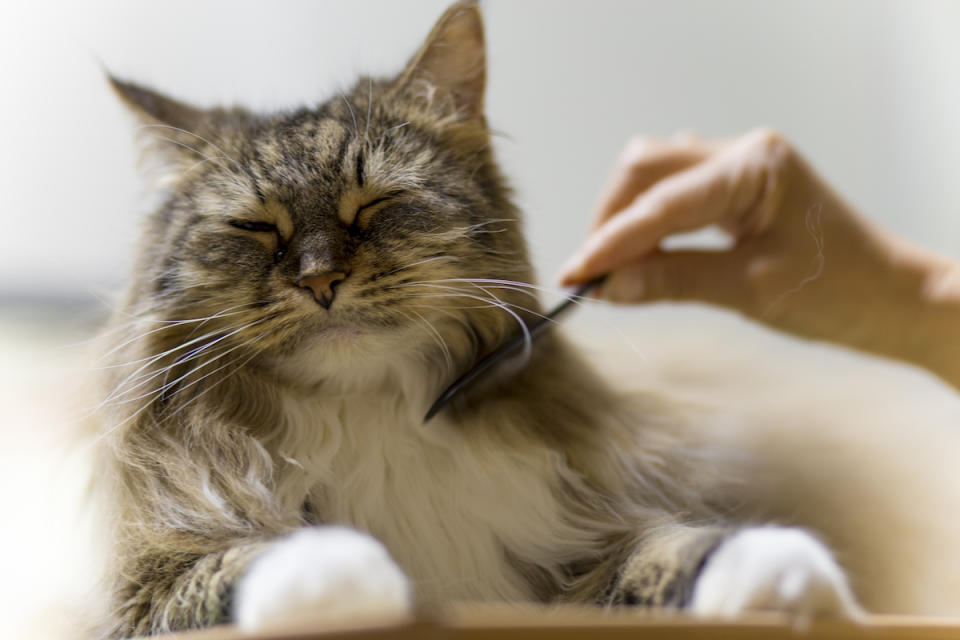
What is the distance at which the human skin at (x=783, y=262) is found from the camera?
132cm

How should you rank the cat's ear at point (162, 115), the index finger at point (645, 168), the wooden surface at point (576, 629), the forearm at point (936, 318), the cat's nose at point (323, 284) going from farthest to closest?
1. the index finger at point (645, 168)
2. the forearm at point (936, 318)
3. the cat's ear at point (162, 115)
4. the cat's nose at point (323, 284)
5. the wooden surface at point (576, 629)

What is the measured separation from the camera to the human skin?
1318mm

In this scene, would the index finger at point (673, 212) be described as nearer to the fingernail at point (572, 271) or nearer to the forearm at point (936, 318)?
the fingernail at point (572, 271)

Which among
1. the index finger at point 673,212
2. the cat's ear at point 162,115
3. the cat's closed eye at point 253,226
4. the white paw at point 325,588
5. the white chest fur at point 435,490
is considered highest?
the cat's ear at point 162,115

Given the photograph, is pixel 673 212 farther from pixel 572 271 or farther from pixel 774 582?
pixel 774 582

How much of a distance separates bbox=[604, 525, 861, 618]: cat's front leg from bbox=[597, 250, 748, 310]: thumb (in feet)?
1.94

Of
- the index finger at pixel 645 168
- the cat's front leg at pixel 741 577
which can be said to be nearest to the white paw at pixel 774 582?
the cat's front leg at pixel 741 577

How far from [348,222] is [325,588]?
0.50 meters

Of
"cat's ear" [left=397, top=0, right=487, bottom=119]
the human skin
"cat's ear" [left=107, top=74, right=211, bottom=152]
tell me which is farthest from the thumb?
"cat's ear" [left=107, top=74, right=211, bottom=152]

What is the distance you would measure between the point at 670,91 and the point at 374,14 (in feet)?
2.36

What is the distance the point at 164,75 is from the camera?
1.34 metres

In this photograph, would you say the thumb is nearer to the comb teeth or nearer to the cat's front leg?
the comb teeth

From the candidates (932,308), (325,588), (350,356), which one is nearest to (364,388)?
(350,356)

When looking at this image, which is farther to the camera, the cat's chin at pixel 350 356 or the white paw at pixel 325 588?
the cat's chin at pixel 350 356
